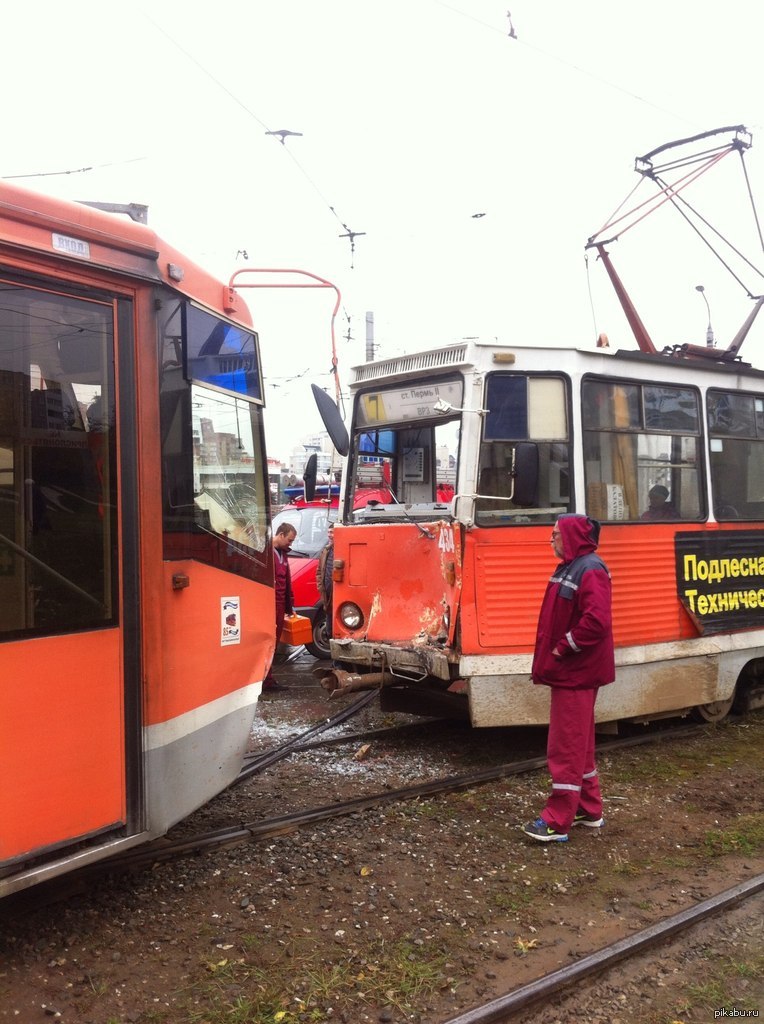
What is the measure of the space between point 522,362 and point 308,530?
6.40 meters

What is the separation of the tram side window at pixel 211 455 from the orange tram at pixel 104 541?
0.04ft

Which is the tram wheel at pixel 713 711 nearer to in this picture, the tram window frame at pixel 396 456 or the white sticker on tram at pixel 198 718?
the tram window frame at pixel 396 456

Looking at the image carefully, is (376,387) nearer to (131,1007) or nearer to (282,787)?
(282,787)

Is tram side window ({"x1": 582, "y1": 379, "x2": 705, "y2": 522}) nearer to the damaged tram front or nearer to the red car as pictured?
the damaged tram front

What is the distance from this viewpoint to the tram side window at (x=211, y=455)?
4008 millimetres

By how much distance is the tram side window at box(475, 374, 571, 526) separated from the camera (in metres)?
6.41

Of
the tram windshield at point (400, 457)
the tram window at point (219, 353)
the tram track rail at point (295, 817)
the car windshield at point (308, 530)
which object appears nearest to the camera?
the tram window at point (219, 353)

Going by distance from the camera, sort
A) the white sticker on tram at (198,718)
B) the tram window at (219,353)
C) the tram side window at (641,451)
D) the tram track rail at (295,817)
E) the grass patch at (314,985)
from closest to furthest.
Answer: the grass patch at (314,985) → the white sticker on tram at (198,718) → the tram window at (219,353) → the tram track rail at (295,817) → the tram side window at (641,451)

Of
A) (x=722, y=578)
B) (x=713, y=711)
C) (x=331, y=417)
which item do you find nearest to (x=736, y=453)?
(x=722, y=578)

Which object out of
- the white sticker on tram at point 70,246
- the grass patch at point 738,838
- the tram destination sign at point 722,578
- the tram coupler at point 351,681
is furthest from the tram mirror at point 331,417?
the grass patch at point 738,838

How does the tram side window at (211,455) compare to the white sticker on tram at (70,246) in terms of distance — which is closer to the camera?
the white sticker on tram at (70,246)

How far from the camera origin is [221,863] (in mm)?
4641

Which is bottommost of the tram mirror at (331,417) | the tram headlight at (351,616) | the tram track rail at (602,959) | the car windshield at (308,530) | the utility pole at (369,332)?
the tram track rail at (602,959)

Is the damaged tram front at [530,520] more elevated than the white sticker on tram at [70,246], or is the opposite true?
the white sticker on tram at [70,246]
